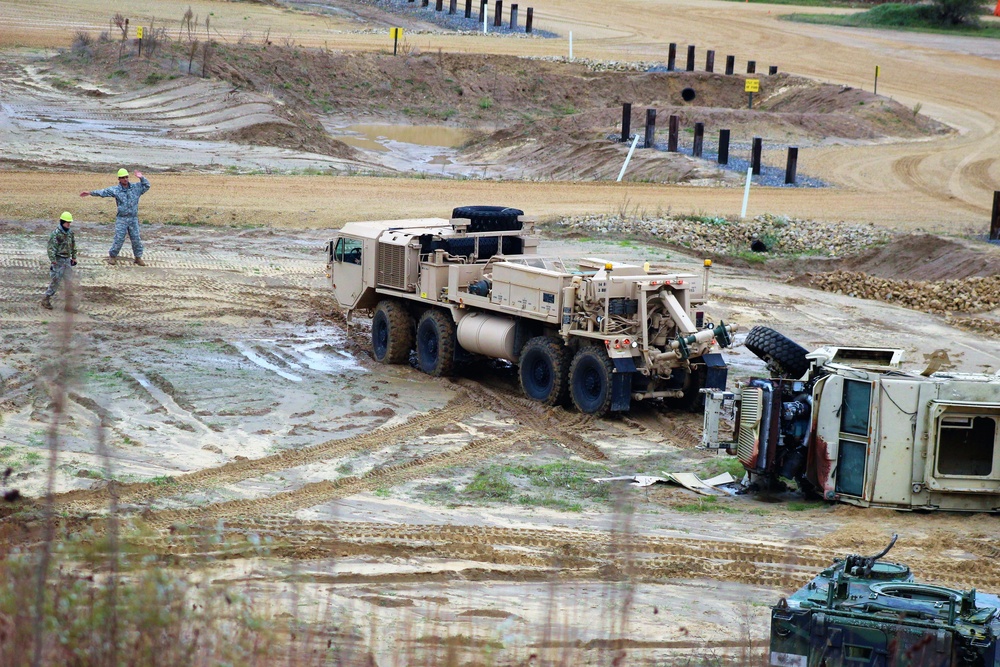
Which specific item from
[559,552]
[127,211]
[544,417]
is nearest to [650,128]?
[127,211]

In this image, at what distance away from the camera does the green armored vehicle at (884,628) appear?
7195 mm

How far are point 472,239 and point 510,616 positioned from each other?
9.99 meters

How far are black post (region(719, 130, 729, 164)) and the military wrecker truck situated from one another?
696 inches

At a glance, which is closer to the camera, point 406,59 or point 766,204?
point 766,204

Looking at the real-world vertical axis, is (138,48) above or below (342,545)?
above

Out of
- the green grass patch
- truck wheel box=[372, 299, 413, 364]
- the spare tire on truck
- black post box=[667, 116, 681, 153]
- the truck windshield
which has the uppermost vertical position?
the green grass patch

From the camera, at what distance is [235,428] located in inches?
627

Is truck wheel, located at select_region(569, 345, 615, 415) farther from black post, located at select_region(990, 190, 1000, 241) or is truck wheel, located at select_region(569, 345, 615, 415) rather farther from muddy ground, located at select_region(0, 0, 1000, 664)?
black post, located at select_region(990, 190, 1000, 241)

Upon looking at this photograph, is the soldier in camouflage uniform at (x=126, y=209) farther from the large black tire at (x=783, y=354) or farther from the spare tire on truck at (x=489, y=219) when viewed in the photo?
the large black tire at (x=783, y=354)

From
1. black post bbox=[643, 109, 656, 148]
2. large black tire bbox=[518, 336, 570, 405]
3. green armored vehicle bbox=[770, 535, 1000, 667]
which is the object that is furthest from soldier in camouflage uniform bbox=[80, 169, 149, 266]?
green armored vehicle bbox=[770, 535, 1000, 667]

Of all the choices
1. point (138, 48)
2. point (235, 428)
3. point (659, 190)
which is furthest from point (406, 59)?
point (235, 428)

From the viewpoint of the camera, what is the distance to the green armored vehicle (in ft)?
23.6

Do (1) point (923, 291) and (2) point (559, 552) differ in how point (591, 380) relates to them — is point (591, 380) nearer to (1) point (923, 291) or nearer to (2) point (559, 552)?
(2) point (559, 552)

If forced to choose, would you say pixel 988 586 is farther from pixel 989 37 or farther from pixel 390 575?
pixel 989 37
